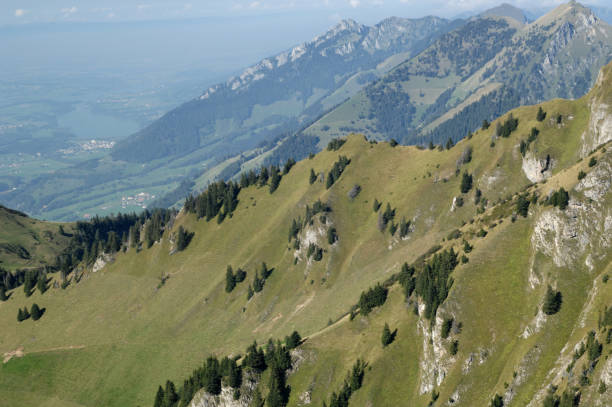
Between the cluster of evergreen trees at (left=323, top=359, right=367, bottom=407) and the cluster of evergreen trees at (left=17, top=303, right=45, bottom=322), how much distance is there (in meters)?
151

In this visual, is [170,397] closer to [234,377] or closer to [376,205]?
[234,377]

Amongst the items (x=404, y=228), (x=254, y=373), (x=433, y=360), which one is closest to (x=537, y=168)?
(x=404, y=228)

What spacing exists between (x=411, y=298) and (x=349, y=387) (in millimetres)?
26696

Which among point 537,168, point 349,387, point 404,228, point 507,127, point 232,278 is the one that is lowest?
point 232,278

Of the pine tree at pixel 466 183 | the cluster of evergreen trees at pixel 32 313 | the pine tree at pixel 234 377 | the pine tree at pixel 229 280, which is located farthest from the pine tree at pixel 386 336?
the cluster of evergreen trees at pixel 32 313

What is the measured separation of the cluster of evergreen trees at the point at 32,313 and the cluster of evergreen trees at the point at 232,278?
278 ft

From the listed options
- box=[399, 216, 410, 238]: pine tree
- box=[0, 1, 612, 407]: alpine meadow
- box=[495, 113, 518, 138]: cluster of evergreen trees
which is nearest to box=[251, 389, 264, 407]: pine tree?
box=[0, 1, 612, 407]: alpine meadow

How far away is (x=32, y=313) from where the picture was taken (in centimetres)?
19300

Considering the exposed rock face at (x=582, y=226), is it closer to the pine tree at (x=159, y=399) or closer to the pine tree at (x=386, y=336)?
the pine tree at (x=386, y=336)

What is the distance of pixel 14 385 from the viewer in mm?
156875

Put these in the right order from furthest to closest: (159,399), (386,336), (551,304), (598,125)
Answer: (598,125)
(159,399)
(386,336)
(551,304)

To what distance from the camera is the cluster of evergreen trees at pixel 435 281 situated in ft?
330

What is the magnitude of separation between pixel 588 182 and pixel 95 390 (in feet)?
510

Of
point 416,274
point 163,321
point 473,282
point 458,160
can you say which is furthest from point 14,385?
point 458,160
